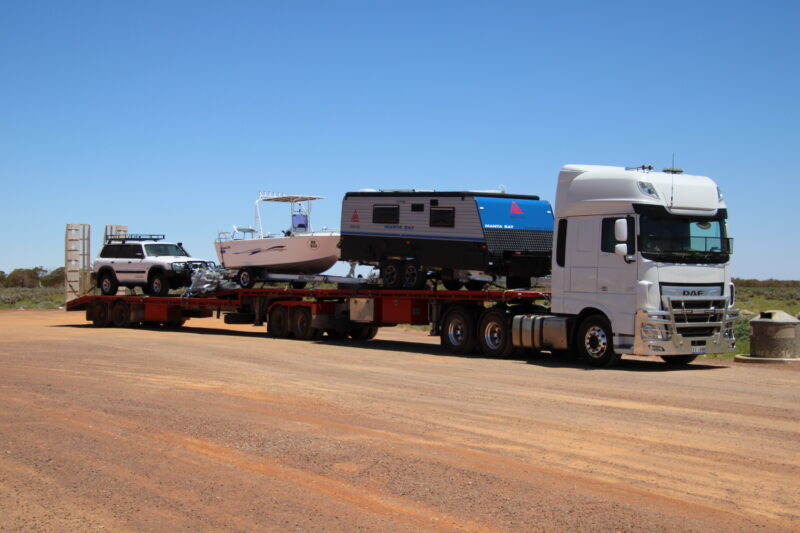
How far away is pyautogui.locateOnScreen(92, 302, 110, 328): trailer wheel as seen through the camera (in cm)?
3189

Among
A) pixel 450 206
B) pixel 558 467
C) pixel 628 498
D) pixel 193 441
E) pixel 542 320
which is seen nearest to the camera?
pixel 628 498

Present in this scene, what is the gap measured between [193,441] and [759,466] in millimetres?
5685

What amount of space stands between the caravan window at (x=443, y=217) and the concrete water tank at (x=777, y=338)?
6.91 metres

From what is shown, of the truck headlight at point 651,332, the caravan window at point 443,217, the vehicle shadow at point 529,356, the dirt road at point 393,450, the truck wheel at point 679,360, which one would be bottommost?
the dirt road at point 393,450

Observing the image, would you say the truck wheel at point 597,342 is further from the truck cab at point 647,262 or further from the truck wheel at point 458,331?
the truck wheel at point 458,331

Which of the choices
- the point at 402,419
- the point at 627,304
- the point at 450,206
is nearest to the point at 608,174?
the point at 627,304

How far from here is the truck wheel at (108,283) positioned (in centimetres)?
3170

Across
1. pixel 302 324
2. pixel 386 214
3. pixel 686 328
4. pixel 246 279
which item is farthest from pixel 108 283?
pixel 686 328

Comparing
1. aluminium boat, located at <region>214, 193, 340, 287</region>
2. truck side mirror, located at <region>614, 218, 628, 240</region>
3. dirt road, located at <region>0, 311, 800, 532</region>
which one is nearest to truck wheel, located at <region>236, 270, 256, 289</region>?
aluminium boat, located at <region>214, 193, 340, 287</region>

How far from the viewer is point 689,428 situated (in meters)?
11.0

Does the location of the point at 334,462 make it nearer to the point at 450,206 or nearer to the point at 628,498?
the point at 628,498

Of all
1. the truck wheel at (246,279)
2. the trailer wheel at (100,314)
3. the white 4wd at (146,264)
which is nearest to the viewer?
the truck wheel at (246,279)

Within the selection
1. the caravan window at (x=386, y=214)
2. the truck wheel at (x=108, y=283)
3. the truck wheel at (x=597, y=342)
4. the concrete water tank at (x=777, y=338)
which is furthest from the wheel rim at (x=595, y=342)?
the truck wheel at (x=108, y=283)

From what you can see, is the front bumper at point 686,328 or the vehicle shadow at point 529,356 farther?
the vehicle shadow at point 529,356
